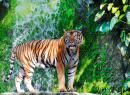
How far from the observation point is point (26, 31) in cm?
727

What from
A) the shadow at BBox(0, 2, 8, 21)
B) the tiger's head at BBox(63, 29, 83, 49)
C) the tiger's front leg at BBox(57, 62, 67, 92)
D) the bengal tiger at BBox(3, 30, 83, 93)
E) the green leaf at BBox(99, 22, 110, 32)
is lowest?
the tiger's front leg at BBox(57, 62, 67, 92)

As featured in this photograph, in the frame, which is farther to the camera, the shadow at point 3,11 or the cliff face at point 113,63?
the shadow at point 3,11

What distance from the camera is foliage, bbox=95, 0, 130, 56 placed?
5.10 m

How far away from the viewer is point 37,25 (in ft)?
23.9

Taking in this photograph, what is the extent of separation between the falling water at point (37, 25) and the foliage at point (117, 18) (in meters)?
1.96

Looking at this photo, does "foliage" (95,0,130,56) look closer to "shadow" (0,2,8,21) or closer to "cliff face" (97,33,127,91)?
"cliff face" (97,33,127,91)

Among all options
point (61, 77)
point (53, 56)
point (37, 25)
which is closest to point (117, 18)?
point (53, 56)

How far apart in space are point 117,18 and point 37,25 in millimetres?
2939

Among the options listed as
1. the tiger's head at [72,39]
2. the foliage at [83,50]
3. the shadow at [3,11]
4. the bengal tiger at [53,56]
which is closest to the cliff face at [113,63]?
the foliage at [83,50]

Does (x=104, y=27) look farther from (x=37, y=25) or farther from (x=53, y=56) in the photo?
(x=37, y=25)

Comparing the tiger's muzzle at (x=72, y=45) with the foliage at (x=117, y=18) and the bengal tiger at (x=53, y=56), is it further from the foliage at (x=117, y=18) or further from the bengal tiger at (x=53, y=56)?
the foliage at (x=117, y=18)

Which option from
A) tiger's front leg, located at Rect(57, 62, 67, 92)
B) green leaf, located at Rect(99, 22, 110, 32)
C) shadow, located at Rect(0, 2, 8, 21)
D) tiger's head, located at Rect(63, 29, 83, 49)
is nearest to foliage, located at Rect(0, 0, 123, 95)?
green leaf, located at Rect(99, 22, 110, 32)

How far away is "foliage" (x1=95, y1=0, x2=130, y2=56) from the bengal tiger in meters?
0.73

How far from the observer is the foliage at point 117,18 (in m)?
5.10
